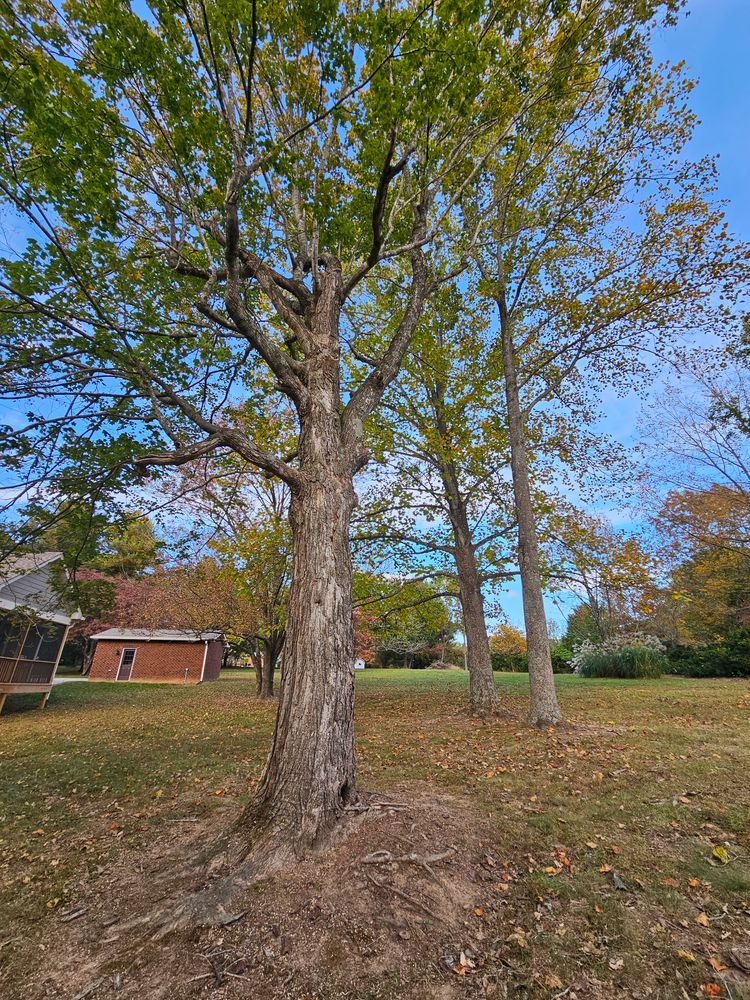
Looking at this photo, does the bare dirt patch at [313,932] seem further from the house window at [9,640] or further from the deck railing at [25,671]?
the deck railing at [25,671]

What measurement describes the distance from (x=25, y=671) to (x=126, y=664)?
15109 mm

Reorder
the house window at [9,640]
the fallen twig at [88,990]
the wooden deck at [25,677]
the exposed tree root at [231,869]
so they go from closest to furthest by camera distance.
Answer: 1. the fallen twig at [88,990]
2. the exposed tree root at [231,869]
3. the house window at [9,640]
4. the wooden deck at [25,677]

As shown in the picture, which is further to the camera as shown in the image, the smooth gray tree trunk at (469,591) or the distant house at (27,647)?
the distant house at (27,647)

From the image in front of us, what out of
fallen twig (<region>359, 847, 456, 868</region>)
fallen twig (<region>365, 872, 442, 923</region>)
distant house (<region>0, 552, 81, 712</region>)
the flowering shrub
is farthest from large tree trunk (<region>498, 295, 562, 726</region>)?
distant house (<region>0, 552, 81, 712</region>)

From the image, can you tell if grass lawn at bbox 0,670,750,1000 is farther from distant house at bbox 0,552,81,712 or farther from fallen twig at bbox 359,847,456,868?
distant house at bbox 0,552,81,712

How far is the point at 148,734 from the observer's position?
9.34m

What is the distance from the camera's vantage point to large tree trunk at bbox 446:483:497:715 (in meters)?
9.77

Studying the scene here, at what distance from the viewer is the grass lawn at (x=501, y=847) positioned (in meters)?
2.32

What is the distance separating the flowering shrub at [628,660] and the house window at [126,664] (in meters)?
26.0

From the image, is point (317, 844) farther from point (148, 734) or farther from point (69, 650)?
point (69, 650)

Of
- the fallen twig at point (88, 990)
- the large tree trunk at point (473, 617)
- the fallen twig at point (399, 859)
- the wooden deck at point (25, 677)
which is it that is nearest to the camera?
the fallen twig at point (88, 990)

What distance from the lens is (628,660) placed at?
59.6 feet

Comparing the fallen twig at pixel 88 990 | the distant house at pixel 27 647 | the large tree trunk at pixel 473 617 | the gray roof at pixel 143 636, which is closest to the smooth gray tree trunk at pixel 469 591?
the large tree trunk at pixel 473 617

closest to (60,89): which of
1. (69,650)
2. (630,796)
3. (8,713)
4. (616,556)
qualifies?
(630,796)
